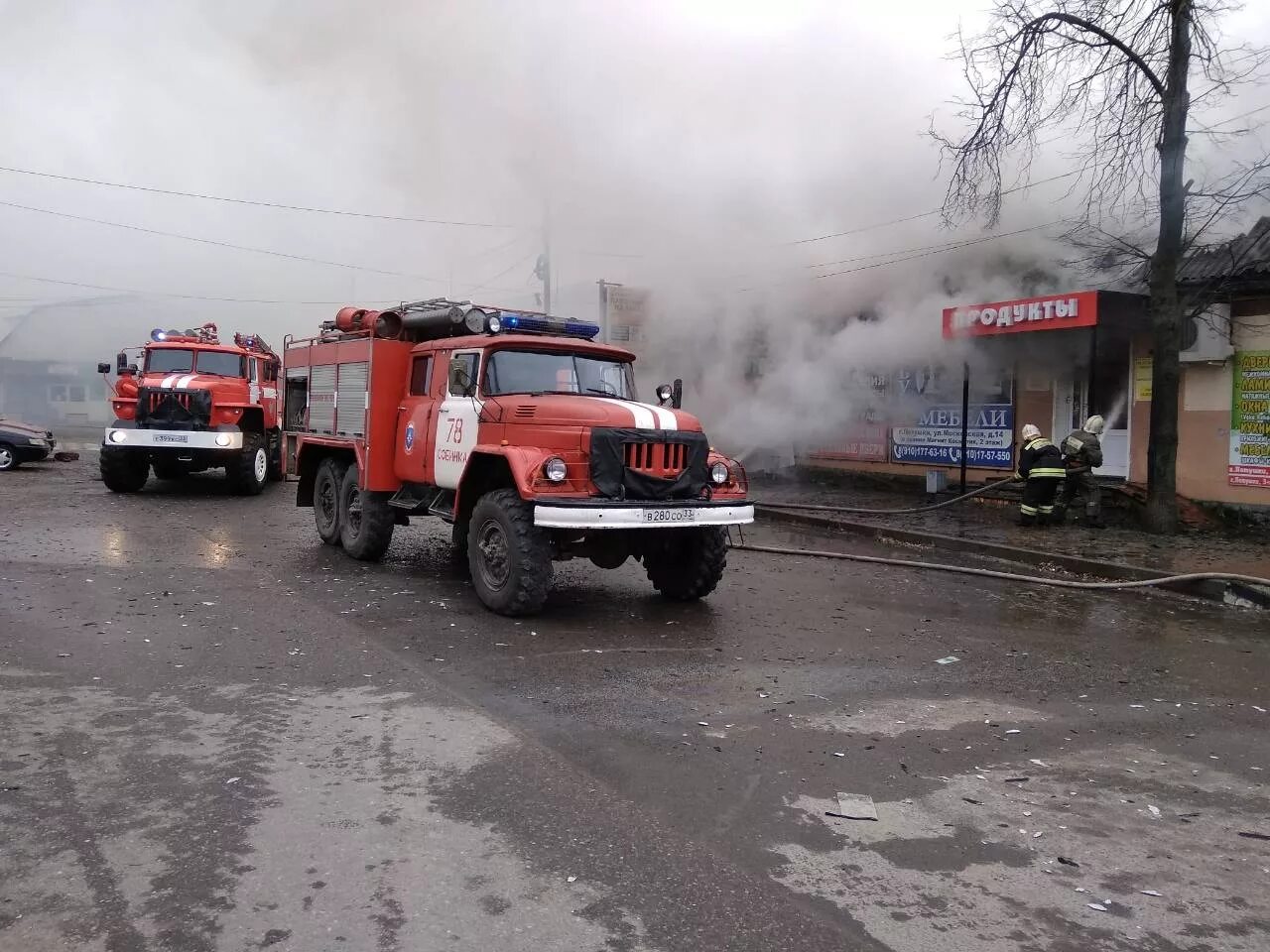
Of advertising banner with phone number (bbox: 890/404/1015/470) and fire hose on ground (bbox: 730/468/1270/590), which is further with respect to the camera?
advertising banner with phone number (bbox: 890/404/1015/470)

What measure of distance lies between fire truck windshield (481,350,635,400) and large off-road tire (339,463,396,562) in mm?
2024

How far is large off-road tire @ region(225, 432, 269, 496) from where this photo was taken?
15039mm

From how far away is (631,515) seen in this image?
665cm

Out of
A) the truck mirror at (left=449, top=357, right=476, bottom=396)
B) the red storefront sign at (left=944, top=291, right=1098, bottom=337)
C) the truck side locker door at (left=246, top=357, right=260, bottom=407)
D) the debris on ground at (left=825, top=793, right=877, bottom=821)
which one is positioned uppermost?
the red storefront sign at (left=944, top=291, right=1098, bottom=337)

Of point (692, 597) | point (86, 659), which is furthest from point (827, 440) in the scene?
point (86, 659)

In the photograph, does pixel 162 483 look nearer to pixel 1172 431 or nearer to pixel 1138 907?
pixel 1172 431

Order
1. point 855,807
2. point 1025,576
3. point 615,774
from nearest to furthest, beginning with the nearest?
point 855,807
point 615,774
point 1025,576

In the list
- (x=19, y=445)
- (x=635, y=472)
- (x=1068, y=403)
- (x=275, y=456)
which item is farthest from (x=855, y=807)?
(x=19, y=445)

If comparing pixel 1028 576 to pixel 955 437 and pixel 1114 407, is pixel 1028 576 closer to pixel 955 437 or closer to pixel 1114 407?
pixel 1114 407

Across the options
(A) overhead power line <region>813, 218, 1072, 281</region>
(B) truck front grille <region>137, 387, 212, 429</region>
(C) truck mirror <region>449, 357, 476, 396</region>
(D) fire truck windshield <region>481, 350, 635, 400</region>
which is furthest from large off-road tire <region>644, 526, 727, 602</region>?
(B) truck front grille <region>137, 387, 212, 429</region>

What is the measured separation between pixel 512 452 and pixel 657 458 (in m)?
1.03

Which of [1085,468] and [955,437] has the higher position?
[955,437]

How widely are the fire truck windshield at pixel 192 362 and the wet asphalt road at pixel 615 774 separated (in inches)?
328

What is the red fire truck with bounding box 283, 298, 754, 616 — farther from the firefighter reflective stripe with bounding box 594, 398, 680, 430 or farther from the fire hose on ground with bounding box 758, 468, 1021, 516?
the fire hose on ground with bounding box 758, 468, 1021, 516
